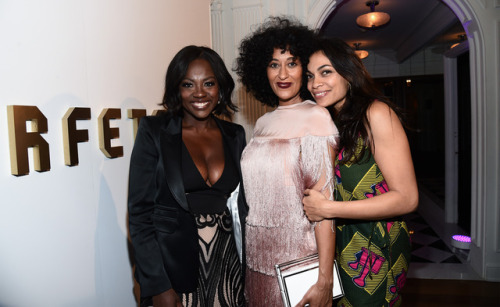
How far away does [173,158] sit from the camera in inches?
62.9

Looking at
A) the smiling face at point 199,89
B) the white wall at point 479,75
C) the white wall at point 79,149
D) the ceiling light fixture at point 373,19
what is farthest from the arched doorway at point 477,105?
the smiling face at point 199,89

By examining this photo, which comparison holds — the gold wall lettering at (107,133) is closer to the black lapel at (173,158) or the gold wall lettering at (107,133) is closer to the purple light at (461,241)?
the black lapel at (173,158)

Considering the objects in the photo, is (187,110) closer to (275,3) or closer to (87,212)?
(87,212)

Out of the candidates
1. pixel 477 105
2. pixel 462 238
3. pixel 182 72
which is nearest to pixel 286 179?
pixel 182 72

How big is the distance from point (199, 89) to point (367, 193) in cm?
93

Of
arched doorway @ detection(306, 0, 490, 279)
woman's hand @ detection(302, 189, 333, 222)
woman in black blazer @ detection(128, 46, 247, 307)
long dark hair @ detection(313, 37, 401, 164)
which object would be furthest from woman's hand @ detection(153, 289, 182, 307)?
arched doorway @ detection(306, 0, 490, 279)

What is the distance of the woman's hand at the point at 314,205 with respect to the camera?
1.43m

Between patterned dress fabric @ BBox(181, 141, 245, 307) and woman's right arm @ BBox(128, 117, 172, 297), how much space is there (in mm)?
150

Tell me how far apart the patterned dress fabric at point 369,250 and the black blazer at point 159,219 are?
0.70m

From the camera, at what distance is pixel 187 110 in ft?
5.89

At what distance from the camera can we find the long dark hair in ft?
5.09

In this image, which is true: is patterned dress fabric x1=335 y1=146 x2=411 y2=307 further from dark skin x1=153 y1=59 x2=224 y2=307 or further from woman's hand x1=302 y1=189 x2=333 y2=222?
dark skin x1=153 y1=59 x2=224 y2=307

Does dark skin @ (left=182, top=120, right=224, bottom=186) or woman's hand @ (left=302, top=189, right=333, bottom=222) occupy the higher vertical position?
dark skin @ (left=182, top=120, right=224, bottom=186)

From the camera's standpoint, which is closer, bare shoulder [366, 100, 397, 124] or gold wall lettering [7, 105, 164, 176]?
gold wall lettering [7, 105, 164, 176]
